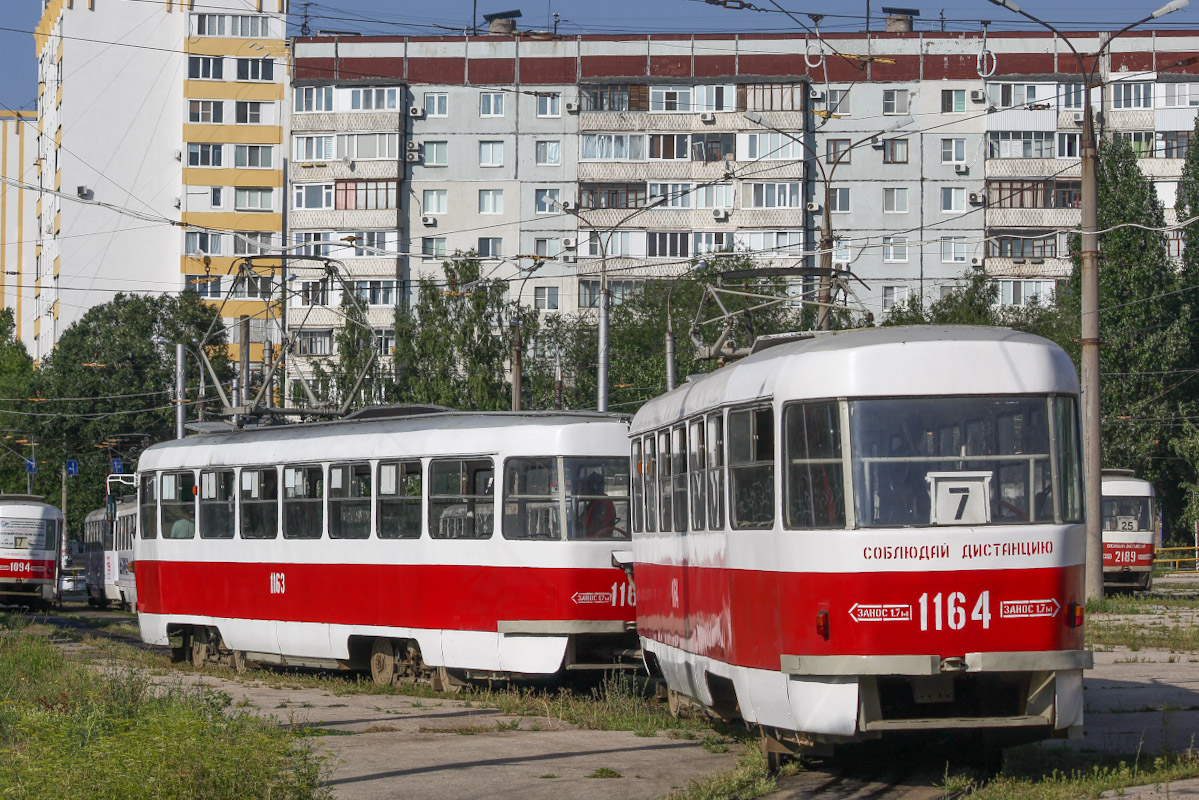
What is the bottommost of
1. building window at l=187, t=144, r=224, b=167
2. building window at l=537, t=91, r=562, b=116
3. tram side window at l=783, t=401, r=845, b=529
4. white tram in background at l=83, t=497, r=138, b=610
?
white tram in background at l=83, t=497, r=138, b=610

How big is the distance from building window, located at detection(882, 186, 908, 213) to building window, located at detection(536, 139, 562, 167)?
46.8ft

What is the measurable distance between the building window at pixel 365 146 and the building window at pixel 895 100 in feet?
69.6

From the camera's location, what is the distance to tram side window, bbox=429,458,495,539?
1577cm

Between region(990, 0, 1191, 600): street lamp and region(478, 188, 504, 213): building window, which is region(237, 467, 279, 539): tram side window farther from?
region(478, 188, 504, 213): building window

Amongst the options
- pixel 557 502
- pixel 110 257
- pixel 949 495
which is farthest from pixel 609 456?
pixel 110 257

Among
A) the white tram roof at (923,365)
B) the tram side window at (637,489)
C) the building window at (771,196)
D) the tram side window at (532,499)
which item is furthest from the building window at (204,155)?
the white tram roof at (923,365)

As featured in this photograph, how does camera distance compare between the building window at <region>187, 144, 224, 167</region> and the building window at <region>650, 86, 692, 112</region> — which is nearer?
the building window at <region>650, 86, 692, 112</region>

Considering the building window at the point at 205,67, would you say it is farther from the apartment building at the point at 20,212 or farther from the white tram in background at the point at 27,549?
the white tram in background at the point at 27,549

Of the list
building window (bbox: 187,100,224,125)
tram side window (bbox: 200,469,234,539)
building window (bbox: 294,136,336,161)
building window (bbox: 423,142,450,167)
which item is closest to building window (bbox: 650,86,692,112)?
building window (bbox: 423,142,450,167)

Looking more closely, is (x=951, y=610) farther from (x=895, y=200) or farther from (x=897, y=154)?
(x=897, y=154)

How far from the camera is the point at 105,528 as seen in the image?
141 ft

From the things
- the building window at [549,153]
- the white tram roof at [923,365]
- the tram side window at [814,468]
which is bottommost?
the tram side window at [814,468]

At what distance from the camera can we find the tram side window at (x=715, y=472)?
1073cm

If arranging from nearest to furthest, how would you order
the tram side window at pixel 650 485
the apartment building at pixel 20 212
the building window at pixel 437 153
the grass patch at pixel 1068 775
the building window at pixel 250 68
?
the grass patch at pixel 1068 775, the tram side window at pixel 650 485, the building window at pixel 437 153, the building window at pixel 250 68, the apartment building at pixel 20 212
